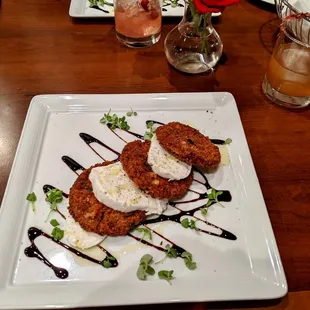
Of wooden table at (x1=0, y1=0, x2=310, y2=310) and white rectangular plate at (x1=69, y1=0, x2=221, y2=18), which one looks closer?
wooden table at (x1=0, y1=0, x2=310, y2=310)

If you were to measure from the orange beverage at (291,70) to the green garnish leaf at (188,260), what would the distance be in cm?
90

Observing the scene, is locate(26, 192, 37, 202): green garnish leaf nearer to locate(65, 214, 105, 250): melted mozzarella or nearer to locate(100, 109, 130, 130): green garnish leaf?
locate(65, 214, 105, 250): melted mozzarella

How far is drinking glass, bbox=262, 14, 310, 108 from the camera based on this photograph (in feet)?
5.00

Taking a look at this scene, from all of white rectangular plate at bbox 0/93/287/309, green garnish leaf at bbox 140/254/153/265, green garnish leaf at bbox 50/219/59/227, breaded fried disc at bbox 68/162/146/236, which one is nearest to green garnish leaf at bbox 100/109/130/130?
white rectangular plate at bbox 0/93/287/309

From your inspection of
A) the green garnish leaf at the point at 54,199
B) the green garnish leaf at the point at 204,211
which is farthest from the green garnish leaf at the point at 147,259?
the green garnish leaf at the point at 54,199

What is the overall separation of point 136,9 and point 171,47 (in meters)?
0.24

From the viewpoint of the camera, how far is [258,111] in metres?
1.64

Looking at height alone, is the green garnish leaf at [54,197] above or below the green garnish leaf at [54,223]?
above

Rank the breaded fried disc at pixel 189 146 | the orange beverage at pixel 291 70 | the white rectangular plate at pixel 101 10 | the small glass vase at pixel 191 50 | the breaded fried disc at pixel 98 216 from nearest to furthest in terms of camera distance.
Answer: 1. the breaded fried disc at pixel 98 216
2. the breaded fried disc at pixel 189 146
3. the orange beverage at pixel 291 70
4. the small glass vase at pixel 191 50
5. the white rectangular plate at pixel 101 10

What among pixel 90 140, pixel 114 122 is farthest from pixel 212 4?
pixel 90 140

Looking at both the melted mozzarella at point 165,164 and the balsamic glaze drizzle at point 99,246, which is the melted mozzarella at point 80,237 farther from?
the melted mozzarella at point 165,164

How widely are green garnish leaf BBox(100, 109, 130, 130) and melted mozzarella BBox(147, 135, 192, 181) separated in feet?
0.75

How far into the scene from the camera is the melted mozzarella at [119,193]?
115 centimetres

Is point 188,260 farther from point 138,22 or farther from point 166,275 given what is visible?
point 138,22
